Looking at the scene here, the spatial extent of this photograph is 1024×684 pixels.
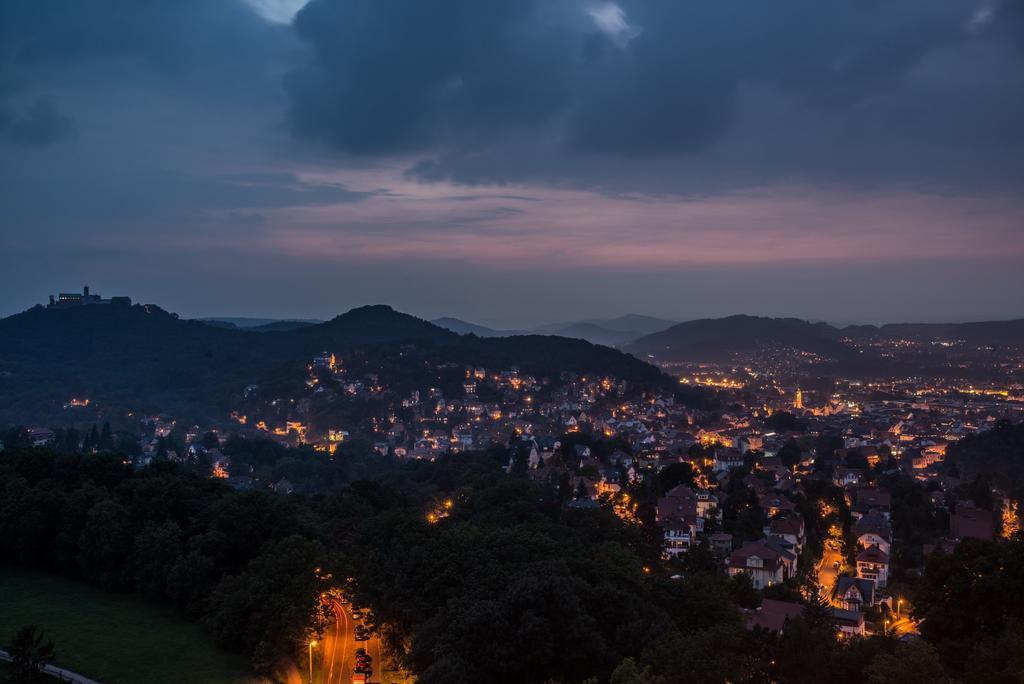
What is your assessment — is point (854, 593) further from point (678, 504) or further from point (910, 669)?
point (910, 669)

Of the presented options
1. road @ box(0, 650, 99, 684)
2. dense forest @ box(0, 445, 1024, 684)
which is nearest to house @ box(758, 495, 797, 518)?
dense forest @ box(0, 445, 1024, 684)

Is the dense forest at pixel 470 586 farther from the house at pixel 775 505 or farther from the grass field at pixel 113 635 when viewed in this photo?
the house at pixel 775 505

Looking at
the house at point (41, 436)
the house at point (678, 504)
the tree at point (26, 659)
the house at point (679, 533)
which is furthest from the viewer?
the house at point (41, 436)

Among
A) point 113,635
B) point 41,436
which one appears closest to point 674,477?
point 113,635

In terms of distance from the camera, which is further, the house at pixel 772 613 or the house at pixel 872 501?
the house at pixel 872 501

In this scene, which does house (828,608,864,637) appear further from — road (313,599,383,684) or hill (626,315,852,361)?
hill (626,315,852,361)

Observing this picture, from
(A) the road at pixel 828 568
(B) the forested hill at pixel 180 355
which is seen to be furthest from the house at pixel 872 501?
(B) the forested hill at pixel 180 355

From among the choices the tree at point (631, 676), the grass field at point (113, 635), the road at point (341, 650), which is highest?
the tree at point (631, 676)
